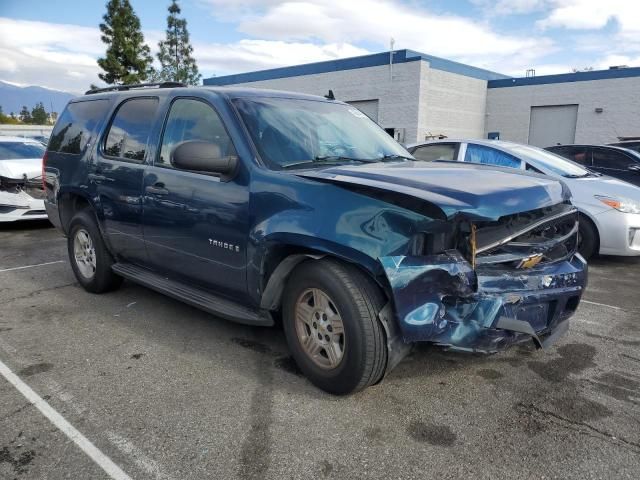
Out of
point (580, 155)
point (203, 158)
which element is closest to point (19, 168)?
point (203, 158)

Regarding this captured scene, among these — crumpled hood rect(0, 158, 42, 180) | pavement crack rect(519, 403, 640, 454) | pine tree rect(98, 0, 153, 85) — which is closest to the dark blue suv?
pavement crack rect(519, 403, 640, 454)

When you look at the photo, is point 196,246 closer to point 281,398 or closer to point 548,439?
point 281,398

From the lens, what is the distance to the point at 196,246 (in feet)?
12.2

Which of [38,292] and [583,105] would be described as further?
[583,105]

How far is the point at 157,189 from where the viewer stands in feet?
13.0

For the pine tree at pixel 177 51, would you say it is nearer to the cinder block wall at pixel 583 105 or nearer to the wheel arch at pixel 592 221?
the cinder block wall at pixel 583 105

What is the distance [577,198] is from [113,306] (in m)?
5.54

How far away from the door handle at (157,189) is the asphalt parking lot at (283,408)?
3.70ft

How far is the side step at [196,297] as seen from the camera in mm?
3411

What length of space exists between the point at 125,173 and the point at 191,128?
830 millimetres

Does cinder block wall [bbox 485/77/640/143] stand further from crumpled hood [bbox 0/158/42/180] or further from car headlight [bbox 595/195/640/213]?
crumpled hood [bbox 0/158/42/180]

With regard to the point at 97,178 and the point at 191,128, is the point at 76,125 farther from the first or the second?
the point at 191,128

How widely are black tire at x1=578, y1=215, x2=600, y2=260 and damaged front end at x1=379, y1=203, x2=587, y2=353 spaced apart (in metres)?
3.71

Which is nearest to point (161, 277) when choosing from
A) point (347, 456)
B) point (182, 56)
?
point (347, 456)
